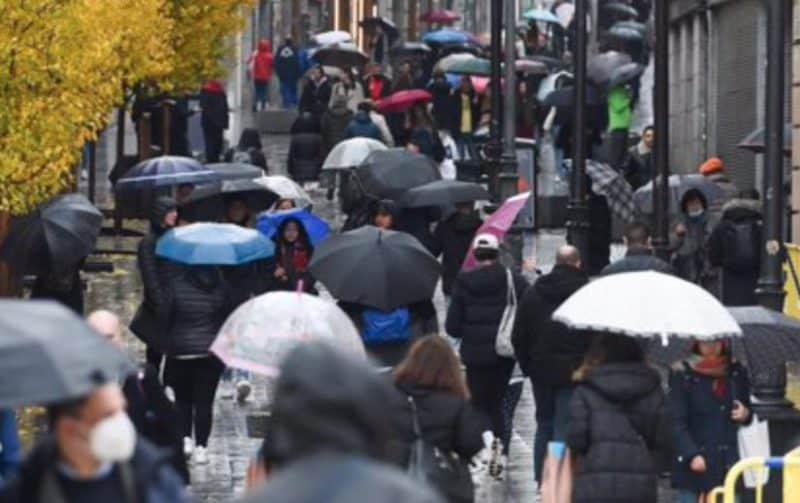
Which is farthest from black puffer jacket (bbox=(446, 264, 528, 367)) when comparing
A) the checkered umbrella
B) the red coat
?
the red coat

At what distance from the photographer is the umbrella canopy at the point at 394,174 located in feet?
96.1

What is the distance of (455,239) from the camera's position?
27.3 meters

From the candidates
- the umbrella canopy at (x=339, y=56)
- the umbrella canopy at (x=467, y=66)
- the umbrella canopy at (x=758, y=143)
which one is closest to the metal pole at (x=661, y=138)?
the umbrella canopy at (x=758, y=143)

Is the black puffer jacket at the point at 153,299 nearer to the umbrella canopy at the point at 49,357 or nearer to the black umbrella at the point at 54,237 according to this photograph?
the black umbrella at the point at 54,237

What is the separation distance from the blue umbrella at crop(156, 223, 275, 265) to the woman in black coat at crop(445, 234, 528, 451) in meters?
1.51

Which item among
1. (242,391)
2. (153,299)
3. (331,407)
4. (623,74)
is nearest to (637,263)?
(153,299)

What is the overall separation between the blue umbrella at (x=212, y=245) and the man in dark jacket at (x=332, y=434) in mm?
13059

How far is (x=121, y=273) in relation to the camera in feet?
109

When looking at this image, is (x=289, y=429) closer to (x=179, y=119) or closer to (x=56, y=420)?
(x=56, y=420)

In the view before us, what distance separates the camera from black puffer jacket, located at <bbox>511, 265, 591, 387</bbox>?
18.0 meters

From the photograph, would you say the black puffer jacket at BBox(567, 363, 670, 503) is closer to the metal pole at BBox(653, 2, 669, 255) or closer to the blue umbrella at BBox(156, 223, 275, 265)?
the blue umbrella at BBox(156, 223, 275, 265)

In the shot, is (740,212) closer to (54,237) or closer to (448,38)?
(54,237)

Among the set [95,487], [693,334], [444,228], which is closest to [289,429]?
[95,487]

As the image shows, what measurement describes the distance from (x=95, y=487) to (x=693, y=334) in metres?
6.72
